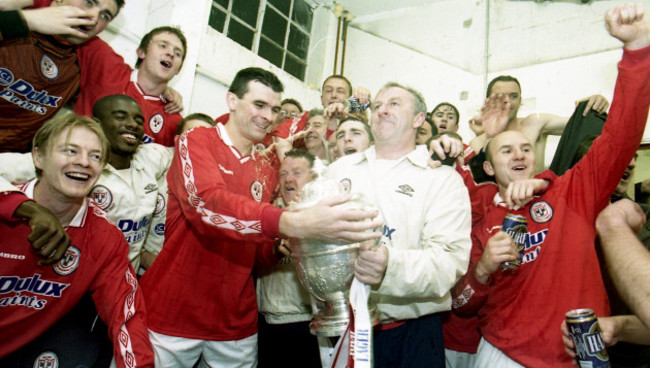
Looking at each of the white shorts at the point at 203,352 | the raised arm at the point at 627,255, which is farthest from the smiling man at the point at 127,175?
the raised arm at the point at 627,255

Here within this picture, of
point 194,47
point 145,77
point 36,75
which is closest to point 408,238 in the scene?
point 36,75

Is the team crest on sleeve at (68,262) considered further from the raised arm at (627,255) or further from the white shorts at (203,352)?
the raised arm at (627,255)

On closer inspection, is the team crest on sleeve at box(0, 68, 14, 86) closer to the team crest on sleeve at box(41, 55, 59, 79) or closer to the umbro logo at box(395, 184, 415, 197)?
the team crest on sleeve at box(41, 55, 59, 79)

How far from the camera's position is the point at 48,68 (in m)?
2.39

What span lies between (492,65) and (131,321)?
5571 millimetres

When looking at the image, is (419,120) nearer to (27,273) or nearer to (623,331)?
(623,331)

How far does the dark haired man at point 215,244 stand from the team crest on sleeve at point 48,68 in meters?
1.05

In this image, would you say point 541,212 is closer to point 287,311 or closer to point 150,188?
point 287,311

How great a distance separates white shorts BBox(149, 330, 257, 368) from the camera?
192 cm

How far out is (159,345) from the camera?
1.92m

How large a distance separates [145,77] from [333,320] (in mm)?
2530

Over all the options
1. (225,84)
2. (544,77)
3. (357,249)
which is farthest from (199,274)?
(544,77)

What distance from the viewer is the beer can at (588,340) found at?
1380 mm

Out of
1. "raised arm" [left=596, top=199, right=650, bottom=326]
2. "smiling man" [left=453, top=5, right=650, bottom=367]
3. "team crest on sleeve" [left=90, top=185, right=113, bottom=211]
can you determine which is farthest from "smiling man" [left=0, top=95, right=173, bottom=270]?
"raised arm" [left=596, top=199, right=650, bottom=326]
